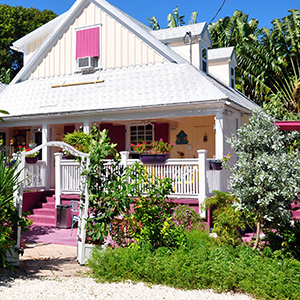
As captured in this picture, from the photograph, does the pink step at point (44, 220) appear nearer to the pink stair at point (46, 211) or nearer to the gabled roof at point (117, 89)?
the pink stair at point (46, 211)

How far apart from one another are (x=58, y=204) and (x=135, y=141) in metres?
4.85

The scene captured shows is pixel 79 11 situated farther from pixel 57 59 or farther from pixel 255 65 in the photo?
pixel 255 65

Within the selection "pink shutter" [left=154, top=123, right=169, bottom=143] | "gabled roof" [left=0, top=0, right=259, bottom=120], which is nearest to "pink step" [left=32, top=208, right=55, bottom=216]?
"gabled roof" [left=0, top=0, right=259, bottom=120]

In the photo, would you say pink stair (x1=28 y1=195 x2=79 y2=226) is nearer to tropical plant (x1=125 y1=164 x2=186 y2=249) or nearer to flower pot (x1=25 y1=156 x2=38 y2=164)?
flower pot (x1=25 y1=156 x2=38 y2=164)

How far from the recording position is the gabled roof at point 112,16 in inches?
576

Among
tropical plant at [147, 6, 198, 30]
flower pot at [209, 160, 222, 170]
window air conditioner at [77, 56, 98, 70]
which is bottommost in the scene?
flower pot at [209, 160, 222, 170]

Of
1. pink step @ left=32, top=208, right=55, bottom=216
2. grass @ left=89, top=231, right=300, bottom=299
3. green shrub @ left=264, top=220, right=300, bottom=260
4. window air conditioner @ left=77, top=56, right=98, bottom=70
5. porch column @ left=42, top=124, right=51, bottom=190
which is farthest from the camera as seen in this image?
window air conditioner @ left=77, top=56, right=98, bottom=70

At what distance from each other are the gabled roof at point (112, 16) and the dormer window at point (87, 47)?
2.58 ft

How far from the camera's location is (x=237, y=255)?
6.58 m

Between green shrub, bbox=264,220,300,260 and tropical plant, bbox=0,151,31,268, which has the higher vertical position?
tropical plant, bbox=0,151,31,268

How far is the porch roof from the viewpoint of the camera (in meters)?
12.9

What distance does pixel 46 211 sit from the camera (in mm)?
12883

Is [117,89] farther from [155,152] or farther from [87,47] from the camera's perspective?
[155,152]

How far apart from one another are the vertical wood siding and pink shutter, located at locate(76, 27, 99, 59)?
8.3 inches
